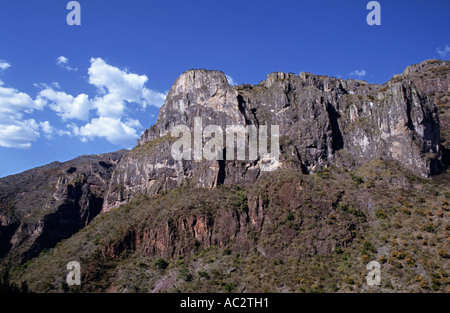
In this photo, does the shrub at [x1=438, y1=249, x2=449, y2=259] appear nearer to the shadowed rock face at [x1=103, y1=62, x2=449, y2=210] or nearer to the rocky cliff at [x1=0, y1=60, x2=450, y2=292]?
the rocky cliff at [x1=0, y1=60, x2=450, y2=292]

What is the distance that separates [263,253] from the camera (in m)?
80.9

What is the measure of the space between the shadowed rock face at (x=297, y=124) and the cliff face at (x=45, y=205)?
17029 mm

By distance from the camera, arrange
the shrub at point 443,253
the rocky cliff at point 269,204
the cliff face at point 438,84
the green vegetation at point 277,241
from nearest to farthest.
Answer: the shrub at point 443,253, the green vegetation at point 277,241, the rocky cliff at point 269,204, the cliff face at point 438,84

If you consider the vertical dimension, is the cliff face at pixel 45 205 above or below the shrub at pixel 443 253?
above

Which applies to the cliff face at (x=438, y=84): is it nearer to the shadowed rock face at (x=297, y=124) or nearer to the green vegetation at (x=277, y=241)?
the shadowed rock face at (x=297, y=124)

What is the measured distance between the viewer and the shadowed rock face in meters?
96.4

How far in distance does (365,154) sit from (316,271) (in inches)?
1904

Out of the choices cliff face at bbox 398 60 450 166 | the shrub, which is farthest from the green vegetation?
cliff face at bbox 398 60 450 166

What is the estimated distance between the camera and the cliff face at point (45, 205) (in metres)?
116

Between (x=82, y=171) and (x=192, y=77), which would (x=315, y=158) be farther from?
(x=82, y=171)

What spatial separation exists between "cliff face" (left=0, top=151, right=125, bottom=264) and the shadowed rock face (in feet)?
55.9

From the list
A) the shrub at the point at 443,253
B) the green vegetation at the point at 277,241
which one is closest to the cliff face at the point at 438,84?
the green vegetation at the point at 277,241

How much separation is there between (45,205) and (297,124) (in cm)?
9799

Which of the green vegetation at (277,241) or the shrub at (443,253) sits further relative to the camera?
the green vegetation at (277,241)
